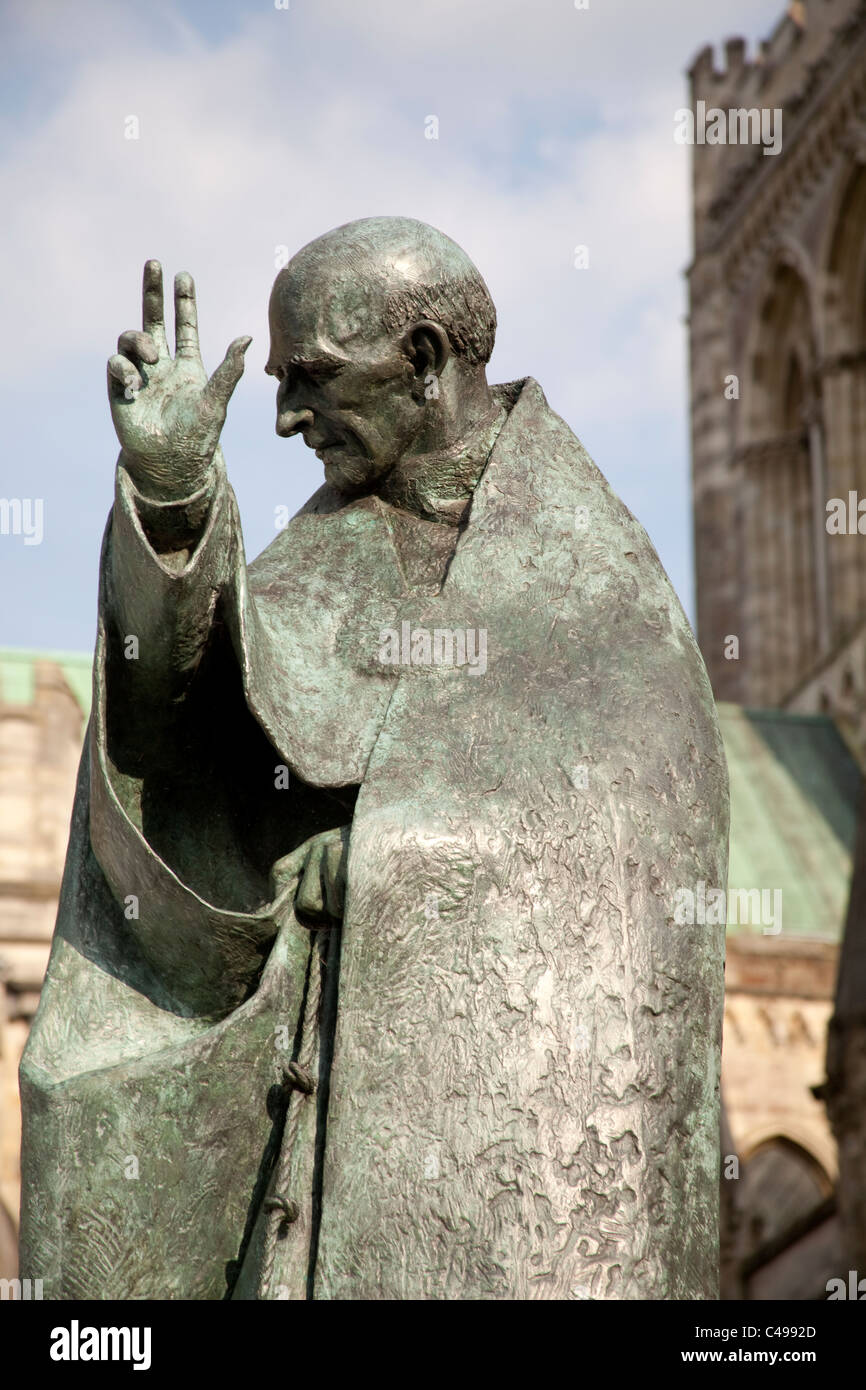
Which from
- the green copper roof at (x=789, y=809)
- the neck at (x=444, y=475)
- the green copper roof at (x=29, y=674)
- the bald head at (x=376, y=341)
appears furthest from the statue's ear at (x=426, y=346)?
the green copper roof at (x=789, y=809)

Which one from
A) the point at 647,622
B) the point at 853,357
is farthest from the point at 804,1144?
the point at 647,622

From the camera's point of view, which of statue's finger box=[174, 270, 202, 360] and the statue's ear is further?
the statue's ear

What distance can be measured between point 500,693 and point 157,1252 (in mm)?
1476

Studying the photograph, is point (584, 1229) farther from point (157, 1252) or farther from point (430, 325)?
point (430, 325)

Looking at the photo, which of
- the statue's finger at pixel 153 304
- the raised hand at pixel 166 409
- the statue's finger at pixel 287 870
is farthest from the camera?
the statue's finger at pixel 287 870

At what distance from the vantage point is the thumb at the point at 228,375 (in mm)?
6137

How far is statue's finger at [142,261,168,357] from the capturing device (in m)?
6.32

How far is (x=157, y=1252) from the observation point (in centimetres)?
629

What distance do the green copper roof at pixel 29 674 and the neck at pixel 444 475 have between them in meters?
25.3

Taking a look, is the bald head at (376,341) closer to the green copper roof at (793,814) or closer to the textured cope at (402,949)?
the textured cope at (402,949)

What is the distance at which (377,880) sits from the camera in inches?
244

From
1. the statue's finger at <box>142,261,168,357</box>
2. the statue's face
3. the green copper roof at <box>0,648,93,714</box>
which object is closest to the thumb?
the statue's finger at <box>142,261,168,357</box>

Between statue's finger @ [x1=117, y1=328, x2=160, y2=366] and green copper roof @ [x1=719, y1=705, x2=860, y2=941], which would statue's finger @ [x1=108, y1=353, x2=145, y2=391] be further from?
green copper roof @ [x1=719, y1=705, x2=860, y2=941]

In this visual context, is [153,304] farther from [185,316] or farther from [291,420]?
[291,420]
